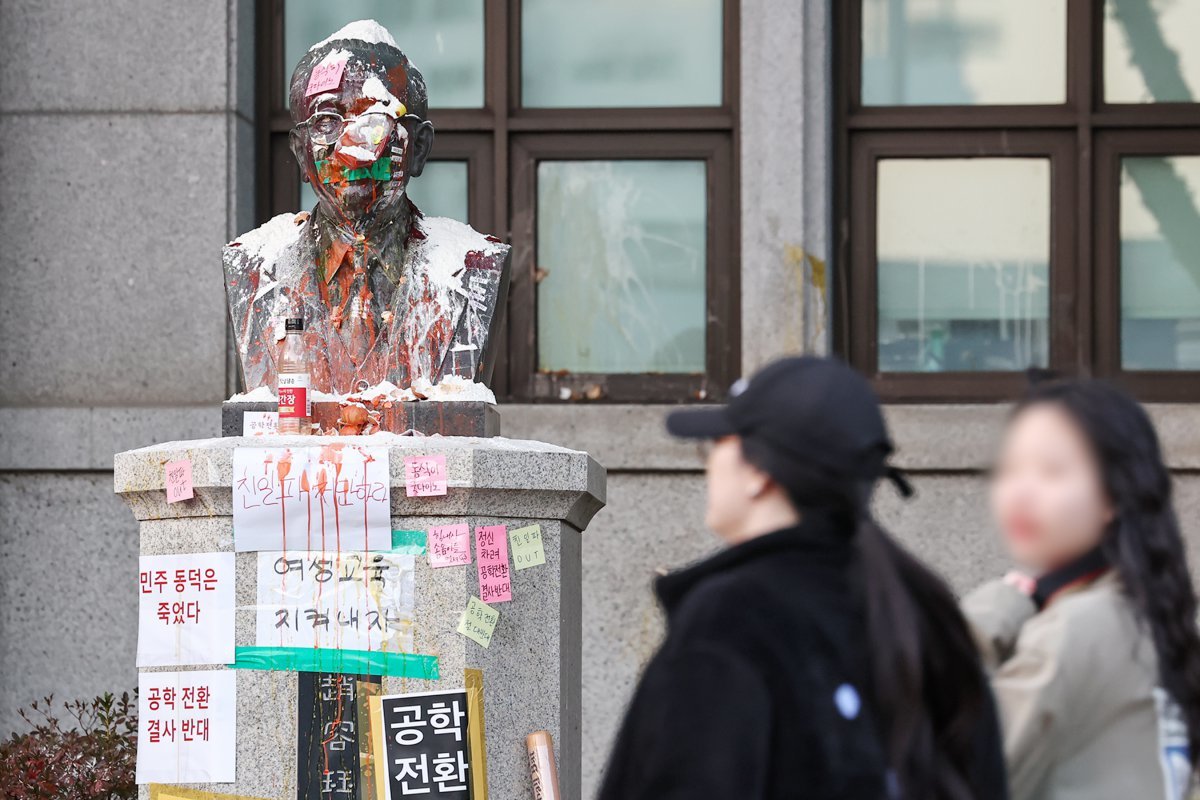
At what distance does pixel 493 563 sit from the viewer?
4551 mm

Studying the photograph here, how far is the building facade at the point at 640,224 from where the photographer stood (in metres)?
6.99

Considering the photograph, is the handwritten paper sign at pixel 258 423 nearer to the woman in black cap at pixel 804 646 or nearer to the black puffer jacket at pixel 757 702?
the woman in black cap at pixel 804 646

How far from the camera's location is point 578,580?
520cm

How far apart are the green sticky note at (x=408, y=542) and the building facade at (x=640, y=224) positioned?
2518 millimetres

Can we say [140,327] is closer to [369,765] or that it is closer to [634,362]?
[634,362]

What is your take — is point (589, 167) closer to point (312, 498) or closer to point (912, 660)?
point (312, 498)

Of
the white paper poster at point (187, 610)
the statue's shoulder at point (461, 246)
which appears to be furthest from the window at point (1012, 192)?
the white paper poster at point (187, 610)

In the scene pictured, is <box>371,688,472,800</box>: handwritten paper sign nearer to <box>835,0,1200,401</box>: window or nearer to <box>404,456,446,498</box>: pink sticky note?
<box>404,456,446,498</box>: pink sticky note

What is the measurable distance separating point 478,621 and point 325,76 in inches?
61.5

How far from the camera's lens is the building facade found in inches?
275

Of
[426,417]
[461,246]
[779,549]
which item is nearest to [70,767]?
[426,417]

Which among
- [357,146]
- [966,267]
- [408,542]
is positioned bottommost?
[408,542]

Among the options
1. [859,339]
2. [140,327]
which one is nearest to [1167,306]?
[859,339]

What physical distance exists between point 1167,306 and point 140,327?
427 cm
